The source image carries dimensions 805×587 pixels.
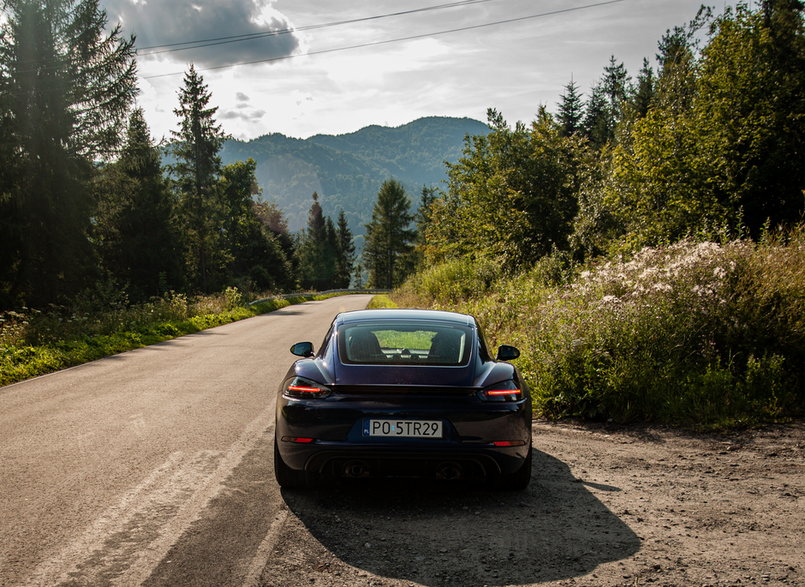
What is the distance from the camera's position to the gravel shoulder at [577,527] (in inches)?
131

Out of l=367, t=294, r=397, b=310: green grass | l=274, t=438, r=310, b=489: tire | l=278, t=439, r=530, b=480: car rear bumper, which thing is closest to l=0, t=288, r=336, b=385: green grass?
l=274, t=438, r=310, b=489: tire

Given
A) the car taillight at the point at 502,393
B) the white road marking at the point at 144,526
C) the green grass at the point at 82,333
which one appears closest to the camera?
the white road marking at the point at 144,526

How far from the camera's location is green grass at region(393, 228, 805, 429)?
23.4ft

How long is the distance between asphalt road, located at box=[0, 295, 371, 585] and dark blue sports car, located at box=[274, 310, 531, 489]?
21.0 inches

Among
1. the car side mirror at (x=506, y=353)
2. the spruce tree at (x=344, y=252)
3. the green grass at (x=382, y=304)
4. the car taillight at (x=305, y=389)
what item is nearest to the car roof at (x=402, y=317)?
the car side mirror at (x=506, y=353)

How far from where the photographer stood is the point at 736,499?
15.1 feet

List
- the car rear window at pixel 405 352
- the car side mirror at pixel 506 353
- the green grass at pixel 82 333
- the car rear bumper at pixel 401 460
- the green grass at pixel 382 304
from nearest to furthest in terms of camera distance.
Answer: the car rear bumper at pixel 401 460 → the car rear window at pixel 405 352 → the car side mirror at pixel 506 353 → the green grass at pixel 82 333 → the green grass at pixel 382 304

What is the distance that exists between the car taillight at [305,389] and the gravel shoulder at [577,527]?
78 cm

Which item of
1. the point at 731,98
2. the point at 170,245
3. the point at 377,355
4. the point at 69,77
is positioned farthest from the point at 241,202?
the point at 377,355

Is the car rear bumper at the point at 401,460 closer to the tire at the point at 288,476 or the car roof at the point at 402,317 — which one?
the tire at the point at 288,476

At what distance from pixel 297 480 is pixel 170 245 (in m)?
44.7

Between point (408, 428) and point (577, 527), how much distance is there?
1264mm

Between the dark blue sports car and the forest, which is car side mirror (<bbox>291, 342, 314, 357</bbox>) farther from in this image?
the forest

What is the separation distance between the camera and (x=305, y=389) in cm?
454
